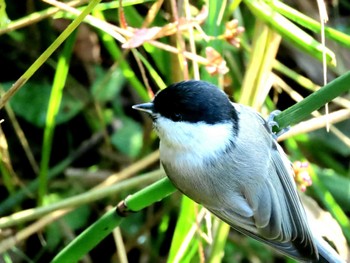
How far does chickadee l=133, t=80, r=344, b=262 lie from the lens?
3.95ft

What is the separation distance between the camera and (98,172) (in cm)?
190

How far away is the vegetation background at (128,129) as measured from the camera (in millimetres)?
1553

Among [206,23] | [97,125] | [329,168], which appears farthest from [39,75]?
[329,168]

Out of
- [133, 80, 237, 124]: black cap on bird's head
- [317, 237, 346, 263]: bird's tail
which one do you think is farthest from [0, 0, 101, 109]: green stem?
[317, 237, 346, 263]: bird's tail

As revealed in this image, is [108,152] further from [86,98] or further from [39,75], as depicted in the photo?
[39,75]

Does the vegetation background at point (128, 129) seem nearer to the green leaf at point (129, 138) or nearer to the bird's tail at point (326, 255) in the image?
the green leaf at point (129, 138)

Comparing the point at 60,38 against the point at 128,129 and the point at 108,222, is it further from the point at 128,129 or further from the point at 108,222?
the point at 128,129

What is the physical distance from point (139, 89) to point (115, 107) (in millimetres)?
431

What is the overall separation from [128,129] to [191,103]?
0.81 metres

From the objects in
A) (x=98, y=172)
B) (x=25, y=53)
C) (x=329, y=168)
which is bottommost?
(x=329, y=168)

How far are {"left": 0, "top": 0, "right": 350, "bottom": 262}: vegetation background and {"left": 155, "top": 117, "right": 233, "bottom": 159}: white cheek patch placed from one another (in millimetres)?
215

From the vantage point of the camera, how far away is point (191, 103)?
1.19 m

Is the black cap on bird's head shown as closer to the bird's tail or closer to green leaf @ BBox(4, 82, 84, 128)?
the bird's tail

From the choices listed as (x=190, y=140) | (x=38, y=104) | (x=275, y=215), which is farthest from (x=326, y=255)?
(x=38, y=104)
